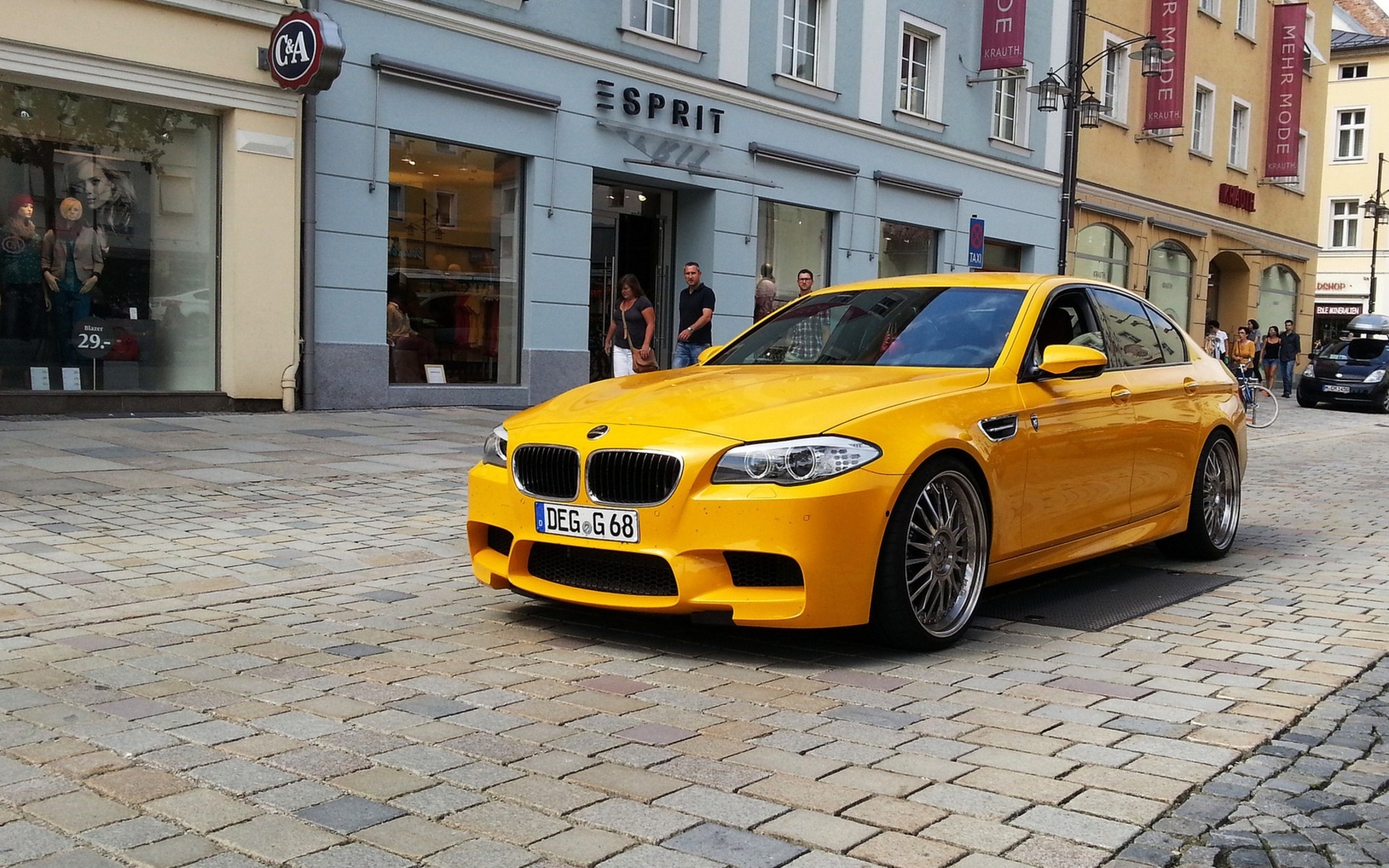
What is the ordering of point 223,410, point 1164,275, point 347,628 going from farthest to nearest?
point 1164,275, point 223,410, point 347,628

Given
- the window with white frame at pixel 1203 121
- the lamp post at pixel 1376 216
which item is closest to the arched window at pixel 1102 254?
the window with white frame at pixel 1203 121

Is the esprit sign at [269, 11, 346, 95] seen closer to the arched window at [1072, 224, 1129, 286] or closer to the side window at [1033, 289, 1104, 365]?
the side window at [1033, 289, 1104, 365]

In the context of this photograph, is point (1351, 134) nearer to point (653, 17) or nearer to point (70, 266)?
point (653, 17)

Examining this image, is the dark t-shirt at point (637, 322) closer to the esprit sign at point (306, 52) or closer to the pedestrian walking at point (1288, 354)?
the esprit sign at point (306, 52)

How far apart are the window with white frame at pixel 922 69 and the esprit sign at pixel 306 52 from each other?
1203cm

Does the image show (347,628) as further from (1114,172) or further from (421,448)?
(1114,172)

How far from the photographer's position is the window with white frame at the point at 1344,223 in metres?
57.3

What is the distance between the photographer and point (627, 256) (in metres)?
19.7

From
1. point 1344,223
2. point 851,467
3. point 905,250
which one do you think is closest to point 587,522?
point 851,467

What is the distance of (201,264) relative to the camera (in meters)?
14.3

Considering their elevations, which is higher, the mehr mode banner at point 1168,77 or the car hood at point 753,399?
the mehr mode banner at point 1168,77

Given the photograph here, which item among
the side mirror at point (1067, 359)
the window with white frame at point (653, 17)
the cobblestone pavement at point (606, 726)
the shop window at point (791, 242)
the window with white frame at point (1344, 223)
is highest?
the window with white frame at point (1344, 223)

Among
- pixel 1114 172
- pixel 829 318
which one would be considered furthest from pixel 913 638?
pixel 1114 172

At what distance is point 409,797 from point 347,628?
2099 millimetres
